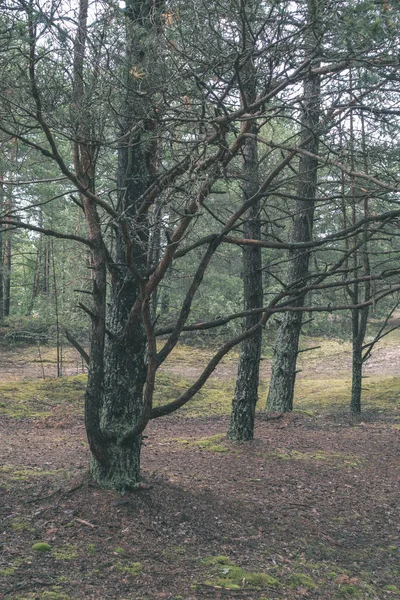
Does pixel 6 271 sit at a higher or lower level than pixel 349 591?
higher

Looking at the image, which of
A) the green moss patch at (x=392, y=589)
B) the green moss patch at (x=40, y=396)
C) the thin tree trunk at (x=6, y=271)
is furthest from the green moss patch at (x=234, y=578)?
the thin tree trunk at (x=6, y=271)

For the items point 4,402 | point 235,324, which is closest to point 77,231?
point 235,324

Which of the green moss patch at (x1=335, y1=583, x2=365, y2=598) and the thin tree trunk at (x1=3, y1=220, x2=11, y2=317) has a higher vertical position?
the thin tree trunk at (x1=3, y1=220, x2=11, y2=317)

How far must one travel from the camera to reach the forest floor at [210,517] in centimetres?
350

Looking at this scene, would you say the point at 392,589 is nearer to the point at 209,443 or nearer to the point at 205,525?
the point at 205,525

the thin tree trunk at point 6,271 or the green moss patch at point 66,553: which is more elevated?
the thin tree trunk at point 6,271

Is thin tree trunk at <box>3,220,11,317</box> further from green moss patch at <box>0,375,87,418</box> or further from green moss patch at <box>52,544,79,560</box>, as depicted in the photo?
green moss patch at <box>52,544,79,560</box>

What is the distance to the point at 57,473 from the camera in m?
5.50

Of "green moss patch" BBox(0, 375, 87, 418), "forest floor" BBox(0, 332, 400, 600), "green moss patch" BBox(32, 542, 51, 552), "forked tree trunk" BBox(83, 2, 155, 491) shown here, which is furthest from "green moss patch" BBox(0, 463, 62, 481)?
"green moss patch" BBox(0, 375, 87, 418)

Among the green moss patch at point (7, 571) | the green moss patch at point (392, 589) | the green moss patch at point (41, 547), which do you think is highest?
the green moss patch at point (7, 571)

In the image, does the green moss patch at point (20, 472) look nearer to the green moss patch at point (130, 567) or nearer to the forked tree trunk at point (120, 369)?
the forked tree trunk at point (120, 369)

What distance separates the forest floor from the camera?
11.5ft

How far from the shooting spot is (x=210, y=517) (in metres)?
4.70

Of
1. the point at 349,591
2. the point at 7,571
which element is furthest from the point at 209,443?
the point at 7,571
